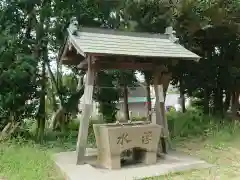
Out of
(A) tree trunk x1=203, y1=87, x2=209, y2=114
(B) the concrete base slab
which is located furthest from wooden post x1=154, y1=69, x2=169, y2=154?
(A) tree trunk x1=203, y1=87, x2=209, y2=114

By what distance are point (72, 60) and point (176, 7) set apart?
13.4 ft

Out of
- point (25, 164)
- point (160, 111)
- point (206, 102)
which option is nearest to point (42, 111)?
point (25, 164)

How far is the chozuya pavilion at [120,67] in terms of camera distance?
6.10 m

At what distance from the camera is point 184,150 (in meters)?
8.24

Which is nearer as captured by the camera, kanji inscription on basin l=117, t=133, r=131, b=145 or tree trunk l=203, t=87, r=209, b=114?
kanji inscription on basin l=117, t=133, r=131, b=145

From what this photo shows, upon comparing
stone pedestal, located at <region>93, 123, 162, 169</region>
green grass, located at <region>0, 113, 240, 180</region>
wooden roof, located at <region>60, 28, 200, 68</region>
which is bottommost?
green grass, located at <region>0, 113, 240, 180</region>

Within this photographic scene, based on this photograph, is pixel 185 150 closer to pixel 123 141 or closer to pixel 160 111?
pixel 160 111

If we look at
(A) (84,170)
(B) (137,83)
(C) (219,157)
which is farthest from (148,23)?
(A) (84,170)

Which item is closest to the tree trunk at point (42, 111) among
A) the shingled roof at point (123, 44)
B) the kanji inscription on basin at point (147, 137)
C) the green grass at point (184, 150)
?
the green grass at point (184, 150)

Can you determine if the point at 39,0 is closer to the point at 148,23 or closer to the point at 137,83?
the point at 148,23

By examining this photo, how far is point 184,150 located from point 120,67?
3.48m

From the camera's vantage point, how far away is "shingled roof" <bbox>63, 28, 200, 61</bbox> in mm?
6125

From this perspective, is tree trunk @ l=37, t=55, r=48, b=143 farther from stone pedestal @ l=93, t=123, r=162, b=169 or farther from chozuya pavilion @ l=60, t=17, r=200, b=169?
stone pedestal @ l=93, t=123, r=162, b=169

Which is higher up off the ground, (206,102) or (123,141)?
(206,102)
